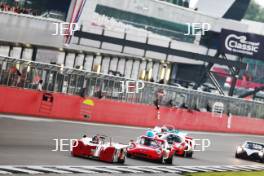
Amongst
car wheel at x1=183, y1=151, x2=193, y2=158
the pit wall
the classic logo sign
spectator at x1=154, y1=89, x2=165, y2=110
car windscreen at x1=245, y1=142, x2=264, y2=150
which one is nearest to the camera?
car wheel at x1=183, y1=151, x2=193, y2=158

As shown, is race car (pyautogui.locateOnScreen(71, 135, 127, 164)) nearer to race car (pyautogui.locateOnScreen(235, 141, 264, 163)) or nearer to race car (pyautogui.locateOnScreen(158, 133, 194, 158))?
race car (pyautogui.locateOnScreen(158, 133, 194, 158))

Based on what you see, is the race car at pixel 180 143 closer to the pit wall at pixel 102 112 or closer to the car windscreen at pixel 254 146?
the car windscreen at pixel 254 146

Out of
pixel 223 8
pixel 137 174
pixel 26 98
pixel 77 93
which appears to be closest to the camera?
pixel 137 174

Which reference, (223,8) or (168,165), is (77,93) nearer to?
(168,165)

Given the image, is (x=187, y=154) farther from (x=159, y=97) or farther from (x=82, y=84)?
(x=159, y=97)

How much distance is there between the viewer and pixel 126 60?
6719 cm

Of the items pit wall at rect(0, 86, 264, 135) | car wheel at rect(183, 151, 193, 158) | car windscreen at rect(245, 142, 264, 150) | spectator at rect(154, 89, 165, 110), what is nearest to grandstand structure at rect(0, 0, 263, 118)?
spectator at rect(154, 89, 165, 110)

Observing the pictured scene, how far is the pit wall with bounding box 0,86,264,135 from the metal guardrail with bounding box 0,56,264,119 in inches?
17.6

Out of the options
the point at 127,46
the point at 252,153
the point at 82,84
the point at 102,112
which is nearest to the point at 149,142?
the point at 252,153

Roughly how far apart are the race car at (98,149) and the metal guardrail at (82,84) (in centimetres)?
1180

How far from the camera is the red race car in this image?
27703 millimetres

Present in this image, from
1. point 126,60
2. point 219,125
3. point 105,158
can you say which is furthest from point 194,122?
point 105,158

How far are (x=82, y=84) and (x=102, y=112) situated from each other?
Result: 207 centimetres

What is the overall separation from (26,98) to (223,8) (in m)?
54.8
